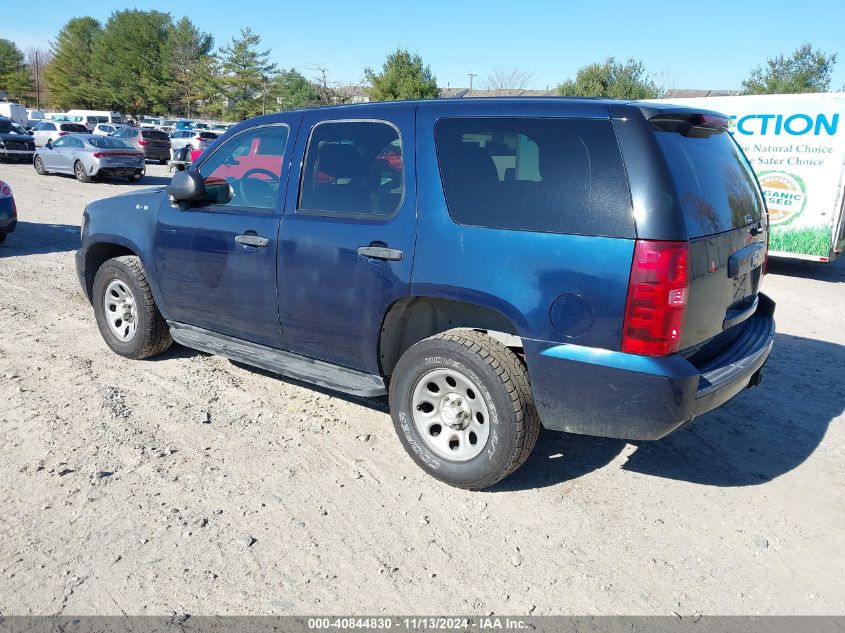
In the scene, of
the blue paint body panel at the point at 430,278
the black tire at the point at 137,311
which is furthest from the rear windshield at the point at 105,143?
the blue paint body panel at the point at 430,278

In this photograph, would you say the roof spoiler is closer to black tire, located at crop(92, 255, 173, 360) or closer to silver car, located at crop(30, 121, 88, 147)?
black tire, located at crop(92, 255, 173, 360)

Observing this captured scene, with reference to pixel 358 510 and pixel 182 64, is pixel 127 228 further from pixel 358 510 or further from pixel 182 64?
pixel 182 64

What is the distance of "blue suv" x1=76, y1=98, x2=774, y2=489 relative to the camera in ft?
9.50

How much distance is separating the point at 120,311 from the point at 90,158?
682 inches

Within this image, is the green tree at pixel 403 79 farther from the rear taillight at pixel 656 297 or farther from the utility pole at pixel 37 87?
the utility pole at pixel 37 87

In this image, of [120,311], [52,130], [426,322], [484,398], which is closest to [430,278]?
[426,322]

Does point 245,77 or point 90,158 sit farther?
point 245,77

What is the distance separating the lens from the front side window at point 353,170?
12.0ft

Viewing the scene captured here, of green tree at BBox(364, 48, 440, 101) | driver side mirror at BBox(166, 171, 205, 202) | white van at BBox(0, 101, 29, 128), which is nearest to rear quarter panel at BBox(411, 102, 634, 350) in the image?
driver side mirror at BBox(166, 171, 205, 202)

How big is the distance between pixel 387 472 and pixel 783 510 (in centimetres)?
215

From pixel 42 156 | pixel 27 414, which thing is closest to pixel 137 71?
pixel 42 156

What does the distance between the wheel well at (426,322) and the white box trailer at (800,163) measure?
8.13 meters

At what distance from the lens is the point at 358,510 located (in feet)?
→ 10.9

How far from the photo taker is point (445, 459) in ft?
11.6
